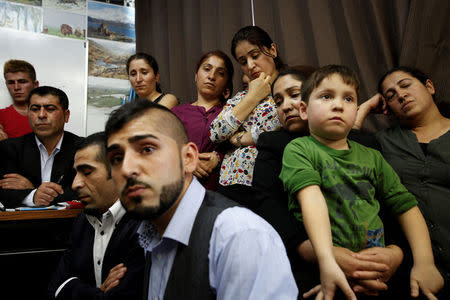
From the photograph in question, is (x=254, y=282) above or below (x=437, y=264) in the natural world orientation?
above

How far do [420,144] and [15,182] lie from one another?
2.25 m

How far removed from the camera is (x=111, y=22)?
3516mm

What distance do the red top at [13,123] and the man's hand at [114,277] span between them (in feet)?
7.05

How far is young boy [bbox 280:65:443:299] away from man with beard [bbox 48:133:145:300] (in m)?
0.65

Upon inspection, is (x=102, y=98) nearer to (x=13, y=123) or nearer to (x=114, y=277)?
(x=13, y=123)

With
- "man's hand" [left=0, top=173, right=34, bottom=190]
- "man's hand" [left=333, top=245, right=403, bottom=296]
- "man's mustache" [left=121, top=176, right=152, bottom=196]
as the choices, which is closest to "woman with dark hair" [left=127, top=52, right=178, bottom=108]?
"man's hand" [left=0, top=173, right=34, bottom=190]

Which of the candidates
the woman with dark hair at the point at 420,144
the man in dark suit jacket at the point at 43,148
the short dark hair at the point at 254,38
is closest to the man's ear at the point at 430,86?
the woman with dark hair at the point at 420,144

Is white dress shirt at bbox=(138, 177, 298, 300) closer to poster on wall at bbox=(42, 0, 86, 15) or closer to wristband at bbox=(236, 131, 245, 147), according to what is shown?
wristband at bbox=(236, 131, 245, 147)

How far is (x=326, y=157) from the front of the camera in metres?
0.99

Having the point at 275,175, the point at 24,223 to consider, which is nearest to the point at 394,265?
the point at 275,175

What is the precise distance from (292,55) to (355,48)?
402mm

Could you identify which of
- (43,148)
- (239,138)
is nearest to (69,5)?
(43,148)

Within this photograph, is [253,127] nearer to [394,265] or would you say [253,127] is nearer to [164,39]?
[394,265]

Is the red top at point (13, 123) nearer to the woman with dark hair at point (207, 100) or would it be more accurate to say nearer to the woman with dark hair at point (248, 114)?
the woman with dark hair at point (207, 100)
